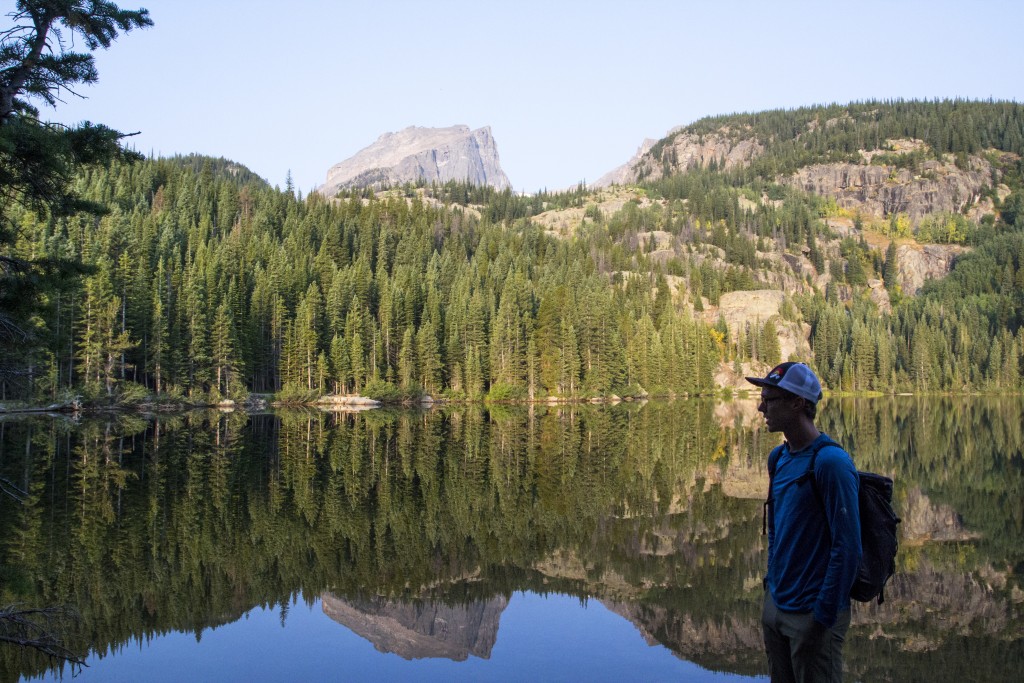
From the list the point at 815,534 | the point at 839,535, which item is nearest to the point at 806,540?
the point at 815,534

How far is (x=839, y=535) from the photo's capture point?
5195 millimetres

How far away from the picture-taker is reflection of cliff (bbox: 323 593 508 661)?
11.0 m

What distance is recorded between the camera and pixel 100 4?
8.48 m

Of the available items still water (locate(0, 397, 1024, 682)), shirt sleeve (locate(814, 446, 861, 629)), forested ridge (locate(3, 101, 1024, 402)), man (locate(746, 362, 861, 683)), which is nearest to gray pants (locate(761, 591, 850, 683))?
man (locate(746, 362, 861, 683))

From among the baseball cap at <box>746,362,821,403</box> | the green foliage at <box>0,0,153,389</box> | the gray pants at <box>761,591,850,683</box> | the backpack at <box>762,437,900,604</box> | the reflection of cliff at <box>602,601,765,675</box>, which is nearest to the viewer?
the backpack at <box>762,437,900,604</box>

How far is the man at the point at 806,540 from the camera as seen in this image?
A: 5180mm

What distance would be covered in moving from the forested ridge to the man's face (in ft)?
128

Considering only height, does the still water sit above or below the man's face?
below

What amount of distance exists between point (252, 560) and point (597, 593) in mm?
6685

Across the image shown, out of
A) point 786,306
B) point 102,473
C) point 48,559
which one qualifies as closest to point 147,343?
point 102,473

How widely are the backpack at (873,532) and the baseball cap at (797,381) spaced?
395 millimetres

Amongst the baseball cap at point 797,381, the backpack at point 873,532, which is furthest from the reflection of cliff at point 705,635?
the baseball cap at point 797,381

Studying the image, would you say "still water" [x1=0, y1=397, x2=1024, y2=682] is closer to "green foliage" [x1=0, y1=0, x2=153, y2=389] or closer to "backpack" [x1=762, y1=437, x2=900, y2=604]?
"green foliage" [x1=0, y1=0, x2=153, y2=389]

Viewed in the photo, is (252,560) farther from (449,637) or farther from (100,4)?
(100,4)
